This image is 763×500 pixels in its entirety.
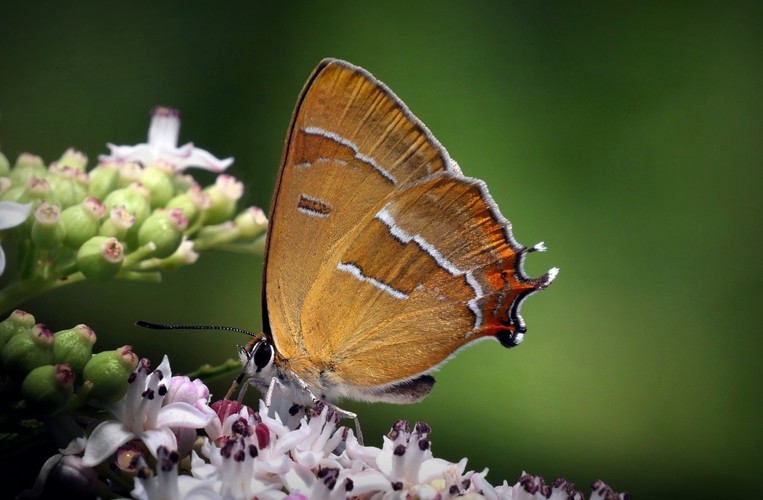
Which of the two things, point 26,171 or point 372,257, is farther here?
point 26,171

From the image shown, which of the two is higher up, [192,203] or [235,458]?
[192,203]

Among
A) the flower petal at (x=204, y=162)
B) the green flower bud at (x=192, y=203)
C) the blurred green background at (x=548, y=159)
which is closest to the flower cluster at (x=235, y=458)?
the green flower bud at (x=192, y=203)

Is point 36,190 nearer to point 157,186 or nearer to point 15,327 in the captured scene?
point 157,186

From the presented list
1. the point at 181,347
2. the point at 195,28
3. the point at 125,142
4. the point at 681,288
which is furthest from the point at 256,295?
the point at 681,288

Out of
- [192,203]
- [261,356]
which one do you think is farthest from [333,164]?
[192,203]

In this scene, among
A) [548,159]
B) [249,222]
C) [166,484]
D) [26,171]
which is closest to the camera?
[166,484]

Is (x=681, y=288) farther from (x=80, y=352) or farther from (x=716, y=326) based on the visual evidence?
(x=80, y=352)

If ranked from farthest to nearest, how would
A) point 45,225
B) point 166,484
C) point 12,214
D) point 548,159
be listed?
point 548,159 → point 45,225 → point 12,214 → point 166,484
